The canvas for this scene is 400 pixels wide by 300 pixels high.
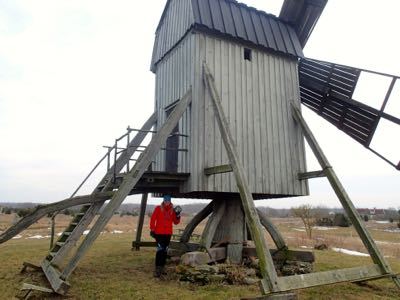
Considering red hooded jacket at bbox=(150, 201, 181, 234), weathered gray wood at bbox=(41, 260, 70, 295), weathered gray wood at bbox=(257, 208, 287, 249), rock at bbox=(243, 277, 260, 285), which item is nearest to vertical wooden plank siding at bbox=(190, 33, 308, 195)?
red hooded jacket at bbox=(150, 201, 181, 234)

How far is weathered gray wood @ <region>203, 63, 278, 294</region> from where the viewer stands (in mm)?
6113

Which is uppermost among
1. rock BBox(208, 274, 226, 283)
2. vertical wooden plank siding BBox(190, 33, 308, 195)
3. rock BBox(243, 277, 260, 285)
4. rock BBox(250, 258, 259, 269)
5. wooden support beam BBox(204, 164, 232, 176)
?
vertical wooden plank siding BBox(190, 33, 308, 195)

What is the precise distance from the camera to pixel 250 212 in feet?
22.6

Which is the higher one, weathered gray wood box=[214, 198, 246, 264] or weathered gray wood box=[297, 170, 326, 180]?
weathered gray wood box=[297, 170, 326, 180]

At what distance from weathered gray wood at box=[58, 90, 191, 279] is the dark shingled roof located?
2.50 metres

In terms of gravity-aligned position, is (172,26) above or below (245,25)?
above

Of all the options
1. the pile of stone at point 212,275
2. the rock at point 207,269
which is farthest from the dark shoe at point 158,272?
the rock at point 207,269

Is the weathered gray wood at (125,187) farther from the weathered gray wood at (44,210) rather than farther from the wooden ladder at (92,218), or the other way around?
the weathered gray wood at (44,210)

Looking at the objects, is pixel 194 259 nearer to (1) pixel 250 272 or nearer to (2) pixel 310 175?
(1) pixel 250 272

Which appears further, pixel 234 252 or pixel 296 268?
pixel 234 252

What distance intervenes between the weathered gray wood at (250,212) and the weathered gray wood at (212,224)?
268cm

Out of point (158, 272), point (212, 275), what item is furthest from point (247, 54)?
point (158, 272)

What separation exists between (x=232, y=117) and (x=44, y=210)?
5.11m

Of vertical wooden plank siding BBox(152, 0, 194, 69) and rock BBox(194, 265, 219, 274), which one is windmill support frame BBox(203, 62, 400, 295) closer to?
vertical wooden plank siding BBox(152, 0, 194, 69)
